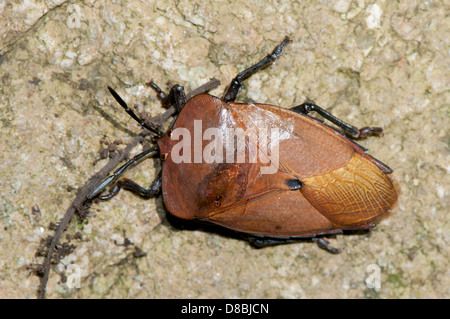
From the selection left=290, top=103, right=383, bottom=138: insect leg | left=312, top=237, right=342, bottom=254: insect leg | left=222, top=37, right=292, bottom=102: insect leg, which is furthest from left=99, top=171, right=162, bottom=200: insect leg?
left=312, top=237, right=342, bottom=254: insect leg

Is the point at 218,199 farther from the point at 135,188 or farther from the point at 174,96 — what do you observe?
the point at 174,96

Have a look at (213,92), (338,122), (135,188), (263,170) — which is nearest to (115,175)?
(135,188)

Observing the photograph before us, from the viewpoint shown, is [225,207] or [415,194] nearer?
[225,207]

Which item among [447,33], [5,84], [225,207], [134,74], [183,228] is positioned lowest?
[183,228]

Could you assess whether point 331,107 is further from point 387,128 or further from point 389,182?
point 389,182

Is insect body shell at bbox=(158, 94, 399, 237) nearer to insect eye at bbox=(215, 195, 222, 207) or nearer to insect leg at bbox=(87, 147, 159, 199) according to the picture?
insect eye at bbox=(215, 195, 222, 207)

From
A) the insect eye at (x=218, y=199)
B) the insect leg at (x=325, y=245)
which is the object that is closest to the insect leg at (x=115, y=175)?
the insect eye at (x=218, y=199)

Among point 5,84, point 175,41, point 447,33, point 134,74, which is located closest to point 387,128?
point 447,33

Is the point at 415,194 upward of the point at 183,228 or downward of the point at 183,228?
upward
